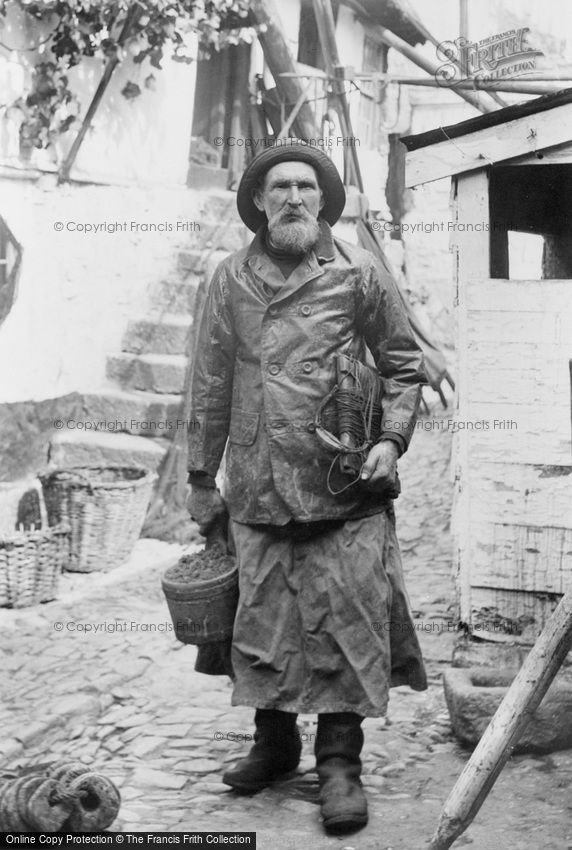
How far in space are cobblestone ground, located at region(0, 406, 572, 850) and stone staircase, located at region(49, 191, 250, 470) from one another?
0.92 meters

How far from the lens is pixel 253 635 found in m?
3.60

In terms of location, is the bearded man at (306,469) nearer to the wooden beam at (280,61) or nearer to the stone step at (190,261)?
the wooden beam at (280,61)

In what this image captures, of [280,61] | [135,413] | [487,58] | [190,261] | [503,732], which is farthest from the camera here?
[190,261]

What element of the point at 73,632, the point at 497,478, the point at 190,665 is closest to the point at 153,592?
the point at 73,632

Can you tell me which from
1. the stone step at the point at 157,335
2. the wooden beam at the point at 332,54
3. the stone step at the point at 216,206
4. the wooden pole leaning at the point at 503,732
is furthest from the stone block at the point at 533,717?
the stone step at the point at 216,206

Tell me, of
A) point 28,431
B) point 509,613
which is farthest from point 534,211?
point 28,431

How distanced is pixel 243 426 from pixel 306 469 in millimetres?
288

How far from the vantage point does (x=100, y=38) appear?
6.93m

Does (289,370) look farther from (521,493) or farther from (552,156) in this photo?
(552,156)

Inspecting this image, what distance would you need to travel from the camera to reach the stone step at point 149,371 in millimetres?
7578

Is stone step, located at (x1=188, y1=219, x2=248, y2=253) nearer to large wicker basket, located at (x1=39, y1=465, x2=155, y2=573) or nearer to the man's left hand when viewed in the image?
large wicker basket, located at (x1=39, y1=465, x2=155, y2=573)

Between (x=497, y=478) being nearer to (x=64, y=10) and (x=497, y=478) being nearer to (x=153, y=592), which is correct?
(x=153, y=592)

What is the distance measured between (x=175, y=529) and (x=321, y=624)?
3.95 m

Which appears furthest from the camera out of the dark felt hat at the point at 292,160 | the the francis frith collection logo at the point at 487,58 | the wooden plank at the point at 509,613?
the the francis frith collection logo at the point at 487,58
